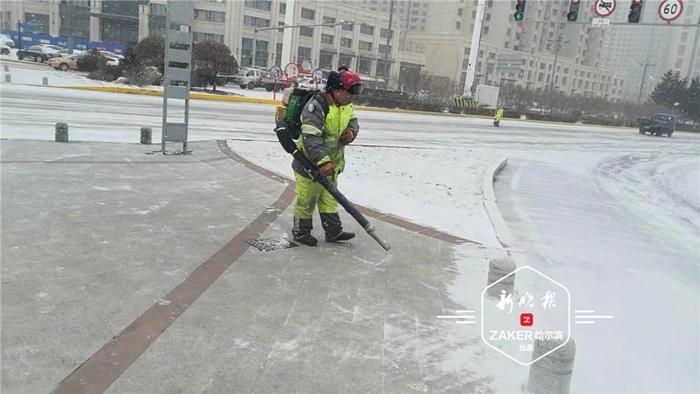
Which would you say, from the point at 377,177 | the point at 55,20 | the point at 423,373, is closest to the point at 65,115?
the point at 377,177

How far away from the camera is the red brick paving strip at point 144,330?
9.48ft

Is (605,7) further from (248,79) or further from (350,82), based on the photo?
(248,79)

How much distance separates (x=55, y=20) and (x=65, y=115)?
3435 inches

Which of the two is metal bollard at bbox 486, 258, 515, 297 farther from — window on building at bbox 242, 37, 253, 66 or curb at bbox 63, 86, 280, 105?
window on building at bbox 242, 37, 253, 66

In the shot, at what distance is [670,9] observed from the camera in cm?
1978

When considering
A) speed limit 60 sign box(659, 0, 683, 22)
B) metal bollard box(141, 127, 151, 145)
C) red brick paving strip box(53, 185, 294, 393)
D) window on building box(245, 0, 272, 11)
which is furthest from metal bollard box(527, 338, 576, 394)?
window on building box(245, 0, 272, 11)

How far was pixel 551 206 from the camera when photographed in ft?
28.8

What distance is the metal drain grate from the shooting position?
525cm

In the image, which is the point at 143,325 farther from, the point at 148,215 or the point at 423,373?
the point at 148,215

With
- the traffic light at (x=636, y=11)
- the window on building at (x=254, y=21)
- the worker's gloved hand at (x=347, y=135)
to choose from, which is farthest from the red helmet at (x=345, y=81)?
the window on building at (x=254, y=21)

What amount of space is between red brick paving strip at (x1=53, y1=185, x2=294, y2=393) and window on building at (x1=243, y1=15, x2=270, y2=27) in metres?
84.9

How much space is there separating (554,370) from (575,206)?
21.6 feet

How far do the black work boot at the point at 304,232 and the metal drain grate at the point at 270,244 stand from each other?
9cm

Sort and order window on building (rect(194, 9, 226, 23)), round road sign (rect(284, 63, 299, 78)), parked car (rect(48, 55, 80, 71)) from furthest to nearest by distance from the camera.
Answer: window on building (rect(194, 9, 226, 23)) → parked car (rect(48, 55, 80, 71)) → round road sign (rect(284, 63, 299, 78))
